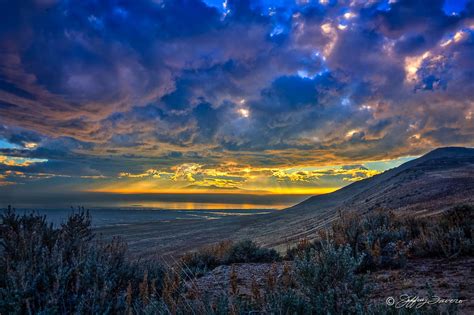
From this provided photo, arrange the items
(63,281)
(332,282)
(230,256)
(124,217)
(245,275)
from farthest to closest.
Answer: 1. (124,217)
2. (230,256)
3. (245,275)
4. (63,281)
5. (332,282)

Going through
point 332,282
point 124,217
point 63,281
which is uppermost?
point 63,281

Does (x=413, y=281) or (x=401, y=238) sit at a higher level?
(x=401, y=238)

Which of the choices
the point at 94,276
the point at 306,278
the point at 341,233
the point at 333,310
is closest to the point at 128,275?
the point at 94,276

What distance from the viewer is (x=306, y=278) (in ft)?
11.7

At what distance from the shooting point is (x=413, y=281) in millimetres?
4930

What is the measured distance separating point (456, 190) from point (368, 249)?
1339 cm

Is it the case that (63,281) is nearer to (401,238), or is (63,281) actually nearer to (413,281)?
(413,281)

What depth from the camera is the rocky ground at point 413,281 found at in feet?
13.3

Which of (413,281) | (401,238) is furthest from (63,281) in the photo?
(401,238)

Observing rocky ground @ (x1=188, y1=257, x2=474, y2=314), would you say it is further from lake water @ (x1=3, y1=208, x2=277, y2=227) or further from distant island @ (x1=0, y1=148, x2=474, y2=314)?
lake water @ (x1=3, y1=208, x2=277, y2=227)

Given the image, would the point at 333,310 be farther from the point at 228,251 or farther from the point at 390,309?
the point at 228,251

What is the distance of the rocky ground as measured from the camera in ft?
13.3

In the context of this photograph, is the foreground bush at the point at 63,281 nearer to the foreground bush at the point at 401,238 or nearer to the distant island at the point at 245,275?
the distant island at the point at 245,275

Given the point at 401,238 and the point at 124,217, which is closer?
the point at 401,238
